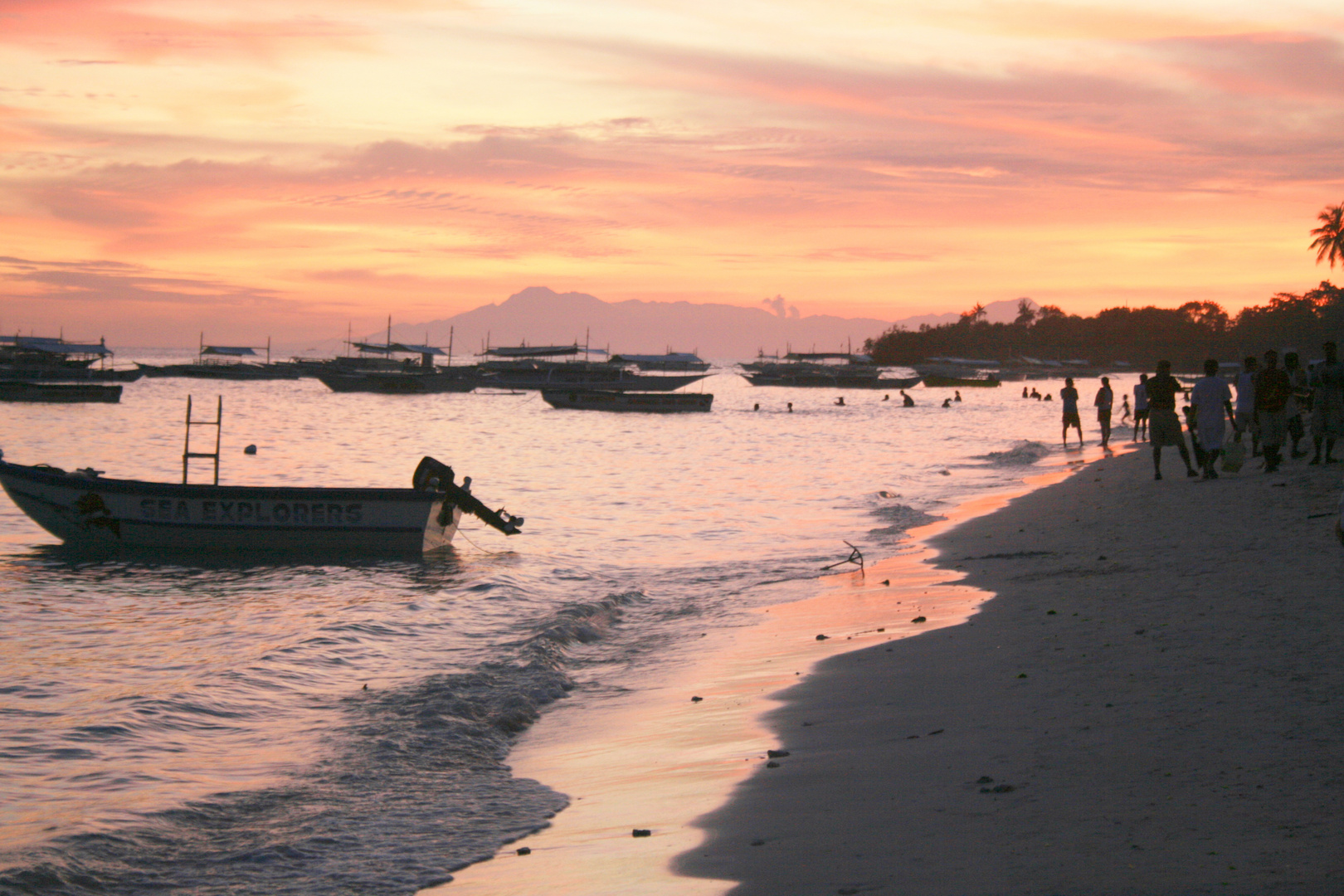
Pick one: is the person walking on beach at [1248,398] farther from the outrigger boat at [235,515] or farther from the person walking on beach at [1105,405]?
the outrigger boat at [235,515]

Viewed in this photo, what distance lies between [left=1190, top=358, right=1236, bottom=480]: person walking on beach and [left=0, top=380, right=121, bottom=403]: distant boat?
2835 inches

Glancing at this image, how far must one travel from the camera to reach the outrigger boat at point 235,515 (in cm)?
1652

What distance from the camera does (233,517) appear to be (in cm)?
1650

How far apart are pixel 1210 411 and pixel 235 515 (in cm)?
1659

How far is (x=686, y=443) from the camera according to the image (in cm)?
4659

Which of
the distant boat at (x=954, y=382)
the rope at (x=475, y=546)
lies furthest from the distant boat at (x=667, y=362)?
the rope at (x=475, y=546)

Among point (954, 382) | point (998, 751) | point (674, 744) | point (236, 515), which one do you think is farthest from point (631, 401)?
point (954, 382)

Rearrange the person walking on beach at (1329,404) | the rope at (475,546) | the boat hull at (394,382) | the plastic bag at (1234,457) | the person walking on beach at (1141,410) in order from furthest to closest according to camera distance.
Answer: the boat hull at (394,382) → the person walking on beach at (1141,410) → the rope at (475,546) → the plastic bag at (1234,457) → the person walking on beach at (1329,404)

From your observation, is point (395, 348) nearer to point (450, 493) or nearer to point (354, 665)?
point (450, 493)

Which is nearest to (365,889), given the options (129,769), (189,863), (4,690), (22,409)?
(189,863)

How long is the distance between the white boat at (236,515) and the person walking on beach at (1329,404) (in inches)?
527

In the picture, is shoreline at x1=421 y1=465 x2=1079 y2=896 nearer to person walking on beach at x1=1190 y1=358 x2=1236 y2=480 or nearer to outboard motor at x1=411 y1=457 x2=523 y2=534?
outboard motor at x1=411 y1=457 x2=523 y2=534

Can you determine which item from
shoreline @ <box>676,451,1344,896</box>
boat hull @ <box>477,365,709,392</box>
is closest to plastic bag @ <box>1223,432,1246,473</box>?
shoreline @ <box>676,451,1344,896</box>

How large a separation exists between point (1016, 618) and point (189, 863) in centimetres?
682
